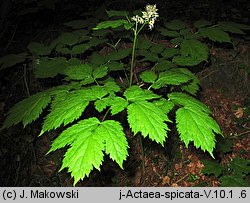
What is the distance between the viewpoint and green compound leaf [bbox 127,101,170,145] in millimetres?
1453

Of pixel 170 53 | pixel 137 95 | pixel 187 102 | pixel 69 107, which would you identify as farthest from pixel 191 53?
pixel 69 107

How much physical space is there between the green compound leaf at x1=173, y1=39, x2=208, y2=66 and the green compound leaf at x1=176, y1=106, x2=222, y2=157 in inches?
33.6

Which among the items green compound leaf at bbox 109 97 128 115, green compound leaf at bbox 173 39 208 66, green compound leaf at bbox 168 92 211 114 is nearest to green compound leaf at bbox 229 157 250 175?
green compound leaf at bbox 173 39 208 66

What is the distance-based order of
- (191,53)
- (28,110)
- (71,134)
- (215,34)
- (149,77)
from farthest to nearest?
1. (215,34)
2. (191,53)
3. (149,77)
4. (28,110)
5. (71,134)

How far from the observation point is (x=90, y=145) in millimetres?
1368

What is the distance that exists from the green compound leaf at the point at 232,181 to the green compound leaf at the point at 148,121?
5.61 feet

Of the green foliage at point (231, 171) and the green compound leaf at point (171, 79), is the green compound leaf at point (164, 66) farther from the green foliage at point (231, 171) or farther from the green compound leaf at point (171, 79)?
the green foliage at point (231, 171)

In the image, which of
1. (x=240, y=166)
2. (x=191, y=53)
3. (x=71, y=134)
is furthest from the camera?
(x=240, y=166)

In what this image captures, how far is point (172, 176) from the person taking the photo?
10.8ft

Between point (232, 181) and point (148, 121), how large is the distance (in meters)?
1.86

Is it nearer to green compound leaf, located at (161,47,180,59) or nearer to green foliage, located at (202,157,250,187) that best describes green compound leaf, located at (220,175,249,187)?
green foliage, located at (202,157,250,187)

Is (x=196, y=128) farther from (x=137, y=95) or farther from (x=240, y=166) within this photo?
(x=240, y=166)

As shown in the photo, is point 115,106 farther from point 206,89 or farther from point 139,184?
point 206,89

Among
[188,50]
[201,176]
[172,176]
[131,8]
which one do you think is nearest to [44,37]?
[131,8]
